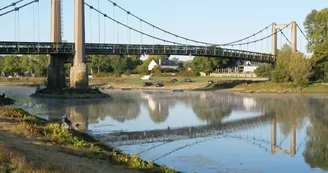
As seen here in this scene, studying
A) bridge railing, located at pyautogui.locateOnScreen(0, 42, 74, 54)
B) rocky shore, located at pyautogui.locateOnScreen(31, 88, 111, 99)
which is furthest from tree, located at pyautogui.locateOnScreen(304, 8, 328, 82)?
bridge railing, located at pyautogui.locateOnScreen(0, 42, 74, 54)

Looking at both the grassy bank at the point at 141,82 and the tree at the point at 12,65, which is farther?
the tree at the point at 12,65

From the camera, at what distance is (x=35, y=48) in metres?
72.4

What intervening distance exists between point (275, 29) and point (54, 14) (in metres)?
52.9

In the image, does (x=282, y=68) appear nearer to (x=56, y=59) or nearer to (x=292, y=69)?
(x=292, y=69)

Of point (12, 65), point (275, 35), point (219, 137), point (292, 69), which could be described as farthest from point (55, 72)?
point (12, 65)

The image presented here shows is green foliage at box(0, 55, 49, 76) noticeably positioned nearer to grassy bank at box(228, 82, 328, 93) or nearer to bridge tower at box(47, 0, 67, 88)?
bridge tower at box(47, 0, 67, 88)

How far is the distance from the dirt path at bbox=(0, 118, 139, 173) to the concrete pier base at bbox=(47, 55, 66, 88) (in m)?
55.9

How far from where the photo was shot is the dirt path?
1512 centimetres

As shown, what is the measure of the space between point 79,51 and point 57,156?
56138 mm

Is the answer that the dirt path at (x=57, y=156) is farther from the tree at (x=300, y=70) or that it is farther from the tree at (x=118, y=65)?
the tree at (x=118, y=65)

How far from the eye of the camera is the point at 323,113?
150 ft

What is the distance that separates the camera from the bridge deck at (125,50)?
71812 millimetres

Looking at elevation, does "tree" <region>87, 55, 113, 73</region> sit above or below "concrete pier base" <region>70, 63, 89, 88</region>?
above

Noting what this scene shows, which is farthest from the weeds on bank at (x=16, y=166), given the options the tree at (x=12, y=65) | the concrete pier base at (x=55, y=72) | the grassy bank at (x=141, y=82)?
the tree at (x=12, y=65)
